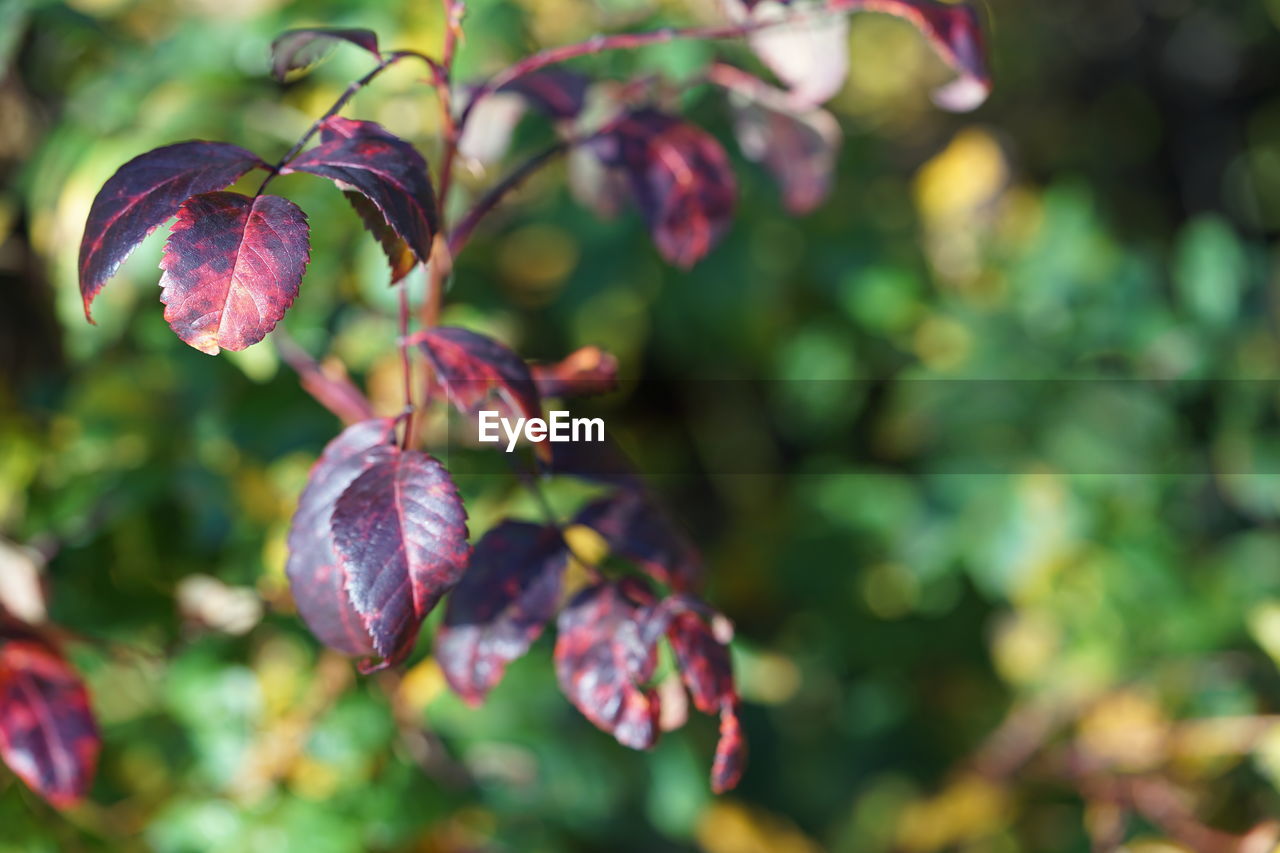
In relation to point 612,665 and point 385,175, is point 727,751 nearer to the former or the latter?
point 612,665

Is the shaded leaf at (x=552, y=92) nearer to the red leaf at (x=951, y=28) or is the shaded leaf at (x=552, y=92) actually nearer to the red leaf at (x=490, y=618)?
the red leaf at (x=951, y=28)

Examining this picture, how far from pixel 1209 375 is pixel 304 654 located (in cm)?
118

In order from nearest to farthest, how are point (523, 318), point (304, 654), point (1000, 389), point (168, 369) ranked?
point (304, 654)
point (168, 369)
point (1000, 389)
point (523, 318)

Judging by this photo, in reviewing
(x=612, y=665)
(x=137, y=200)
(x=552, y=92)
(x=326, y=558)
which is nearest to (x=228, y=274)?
(x=137, y=200)

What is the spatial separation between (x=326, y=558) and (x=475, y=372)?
0.43ft

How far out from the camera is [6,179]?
131 cm

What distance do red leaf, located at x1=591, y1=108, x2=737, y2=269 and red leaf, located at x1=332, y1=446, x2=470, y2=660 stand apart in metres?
0.31

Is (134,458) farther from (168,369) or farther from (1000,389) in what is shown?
(1000,389)

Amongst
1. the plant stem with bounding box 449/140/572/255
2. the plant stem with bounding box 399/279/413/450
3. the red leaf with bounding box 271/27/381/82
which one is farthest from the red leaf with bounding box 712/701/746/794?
the red leaf with bounding box 271/27/381/82

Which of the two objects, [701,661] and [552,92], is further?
[552,92]

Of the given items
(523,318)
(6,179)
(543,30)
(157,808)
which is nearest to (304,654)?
(157,808)

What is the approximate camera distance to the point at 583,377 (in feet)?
2.42

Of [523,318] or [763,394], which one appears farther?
[763,394]

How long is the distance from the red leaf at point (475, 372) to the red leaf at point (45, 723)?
39 centimetres
